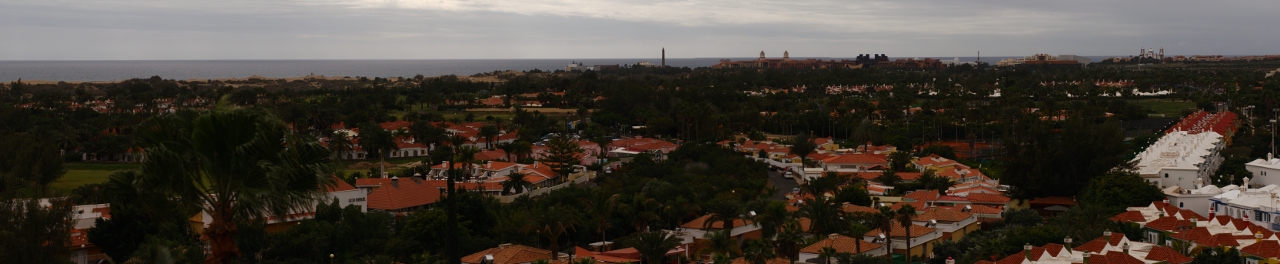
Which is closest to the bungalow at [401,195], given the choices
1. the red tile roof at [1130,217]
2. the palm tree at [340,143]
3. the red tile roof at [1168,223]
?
the palm tree at [340,143]

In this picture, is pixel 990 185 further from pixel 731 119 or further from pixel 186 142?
pixel 186 142

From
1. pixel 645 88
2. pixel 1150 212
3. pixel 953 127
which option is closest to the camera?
pixel 1150 212

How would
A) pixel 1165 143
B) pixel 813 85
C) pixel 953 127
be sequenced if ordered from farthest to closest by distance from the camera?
pixel 813 85, pixel 953 127, pixel 1165 143

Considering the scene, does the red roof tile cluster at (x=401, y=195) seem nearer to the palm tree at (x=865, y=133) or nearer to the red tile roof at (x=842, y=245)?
the red tile roof at (x=842, y=245)

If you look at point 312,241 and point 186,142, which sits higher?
point 186,142

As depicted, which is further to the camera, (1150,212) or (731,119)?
(731,119)

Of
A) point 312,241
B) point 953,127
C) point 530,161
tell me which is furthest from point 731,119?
point 312,241
